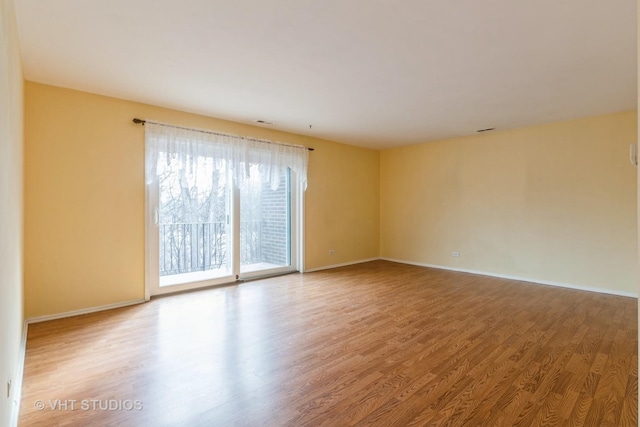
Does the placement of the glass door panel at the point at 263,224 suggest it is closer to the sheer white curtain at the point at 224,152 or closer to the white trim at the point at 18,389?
the sheer white curtain at the point at 224,152

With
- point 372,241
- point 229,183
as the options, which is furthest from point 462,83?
point 372,241

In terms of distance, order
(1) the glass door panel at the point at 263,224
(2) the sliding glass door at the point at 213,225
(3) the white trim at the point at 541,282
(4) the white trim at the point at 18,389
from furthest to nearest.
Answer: (1) the glass door panel at the point at 263,224, (3) the white trim at the point at 541,282, (2) the sliding glass door at the point at 213,225, (4) the white trim at the point at 18,389

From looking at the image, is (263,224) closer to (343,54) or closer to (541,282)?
(343,54)

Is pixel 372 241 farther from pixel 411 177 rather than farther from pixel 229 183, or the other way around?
pixel 229 183

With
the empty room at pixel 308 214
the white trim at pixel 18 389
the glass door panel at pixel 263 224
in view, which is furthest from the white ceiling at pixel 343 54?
the white trim at pixel 18 389

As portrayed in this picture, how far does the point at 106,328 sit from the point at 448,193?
18.4 feet

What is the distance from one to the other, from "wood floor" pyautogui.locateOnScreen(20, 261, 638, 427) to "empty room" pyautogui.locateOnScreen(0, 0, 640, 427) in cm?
2

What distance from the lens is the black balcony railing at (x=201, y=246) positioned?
4.36m

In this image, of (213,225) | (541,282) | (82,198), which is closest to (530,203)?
(541,282)

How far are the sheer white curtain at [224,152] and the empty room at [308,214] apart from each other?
0.03 m

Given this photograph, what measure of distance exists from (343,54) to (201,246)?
3.35 m

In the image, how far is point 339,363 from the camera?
2443 millimetres

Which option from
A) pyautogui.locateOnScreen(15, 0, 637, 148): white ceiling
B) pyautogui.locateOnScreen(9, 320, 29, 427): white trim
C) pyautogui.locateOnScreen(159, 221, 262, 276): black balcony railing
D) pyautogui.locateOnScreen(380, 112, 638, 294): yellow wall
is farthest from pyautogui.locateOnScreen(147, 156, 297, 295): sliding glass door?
pyautogui.locateOnScreen(380, 112, 638, 294): yellow wall

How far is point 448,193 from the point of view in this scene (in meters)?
6.05
